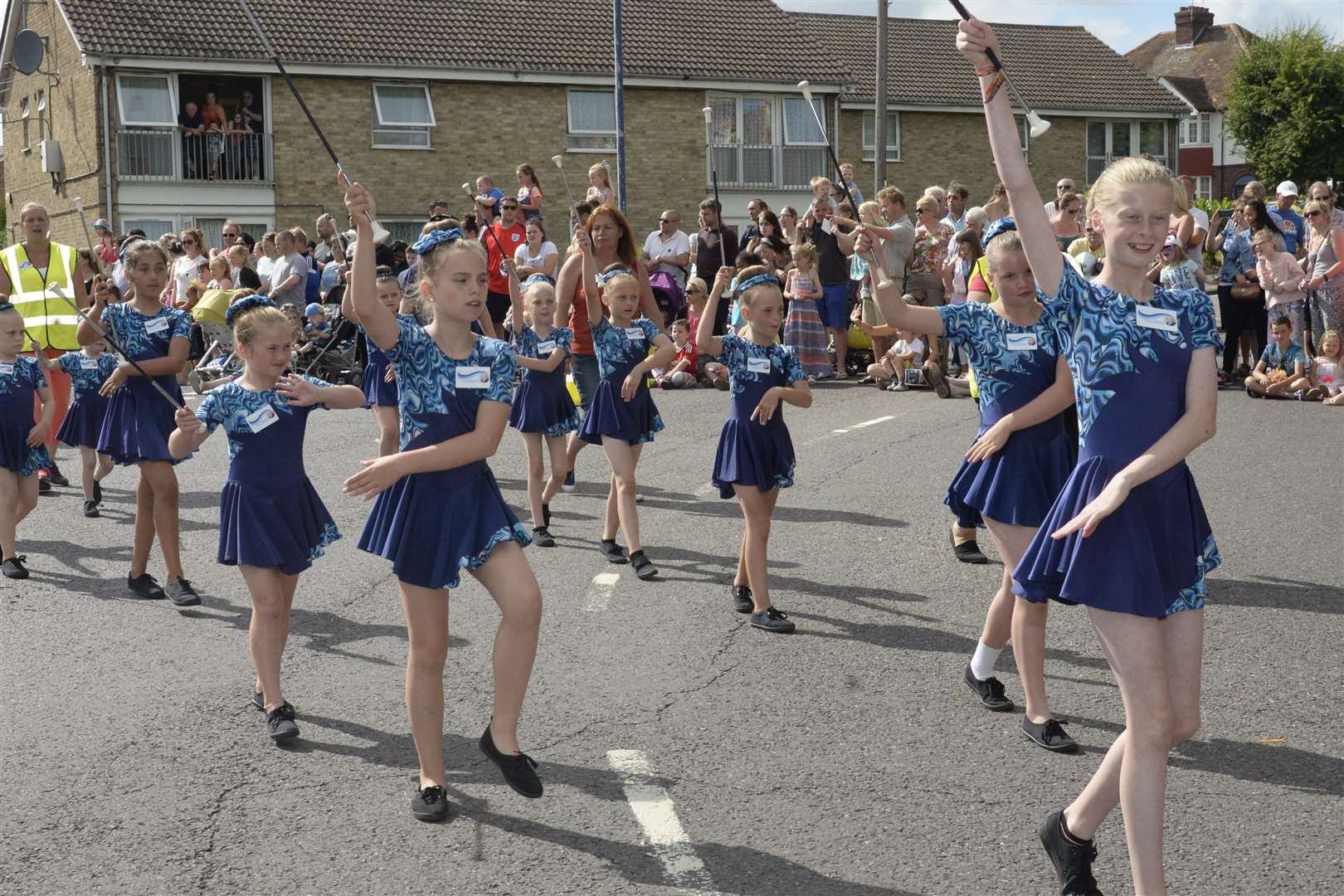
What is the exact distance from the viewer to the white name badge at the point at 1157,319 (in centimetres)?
390

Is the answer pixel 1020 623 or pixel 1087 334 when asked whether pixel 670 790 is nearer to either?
pixel 1020 623

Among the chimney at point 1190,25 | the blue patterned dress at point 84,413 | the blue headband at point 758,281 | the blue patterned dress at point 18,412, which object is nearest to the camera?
the blue headband at point 758,281

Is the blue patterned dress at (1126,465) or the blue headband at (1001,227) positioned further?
the blue headband at (1001,227)

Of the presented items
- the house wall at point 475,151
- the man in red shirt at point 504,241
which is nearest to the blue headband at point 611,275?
the man in red shirt at point 504,241

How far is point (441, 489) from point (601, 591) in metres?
3.40

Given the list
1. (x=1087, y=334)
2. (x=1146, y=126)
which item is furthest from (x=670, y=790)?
(x=1146, y=126)

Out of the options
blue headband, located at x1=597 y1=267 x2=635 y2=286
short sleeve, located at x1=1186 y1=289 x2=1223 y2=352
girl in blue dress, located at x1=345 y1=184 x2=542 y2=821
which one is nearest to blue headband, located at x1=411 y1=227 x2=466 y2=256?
girl in blue dress, located at x1=345 y1=184 x2=542 y2=821

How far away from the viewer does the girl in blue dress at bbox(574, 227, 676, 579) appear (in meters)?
8.66

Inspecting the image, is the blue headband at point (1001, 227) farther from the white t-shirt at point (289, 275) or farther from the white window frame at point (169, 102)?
the white window frame at point (169, 102)

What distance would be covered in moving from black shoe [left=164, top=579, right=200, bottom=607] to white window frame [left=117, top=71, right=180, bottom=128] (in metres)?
26.4

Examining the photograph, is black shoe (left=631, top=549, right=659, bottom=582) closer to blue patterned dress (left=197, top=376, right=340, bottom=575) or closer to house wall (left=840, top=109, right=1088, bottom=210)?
blue patterned dress (left=197, top=376, right=340, bottom=575)

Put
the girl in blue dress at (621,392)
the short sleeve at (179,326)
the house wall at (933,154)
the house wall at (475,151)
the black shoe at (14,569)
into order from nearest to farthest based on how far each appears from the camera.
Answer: the short sleeve at (179,326), the girl in blue dress at (621,392), the black shoe at (14,569), the house wall at (475,151), the house wall at (933,154)

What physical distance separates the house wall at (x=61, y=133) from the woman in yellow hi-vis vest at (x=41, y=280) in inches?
835

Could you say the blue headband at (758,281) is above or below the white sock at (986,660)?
above
